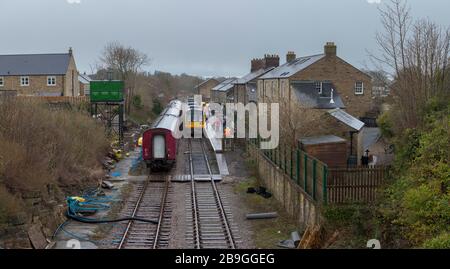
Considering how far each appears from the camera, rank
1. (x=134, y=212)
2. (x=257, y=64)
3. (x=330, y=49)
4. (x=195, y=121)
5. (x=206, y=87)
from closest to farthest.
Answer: (x=134, y=212), (x=330, y=49), (x=195, y=121), (x=257, y=64), (x=206, y=87)

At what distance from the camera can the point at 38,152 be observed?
16172 mm

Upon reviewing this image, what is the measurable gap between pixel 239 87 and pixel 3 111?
3476 centimetres

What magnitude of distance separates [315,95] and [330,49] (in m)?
3.97

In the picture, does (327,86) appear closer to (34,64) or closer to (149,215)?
(149,215)

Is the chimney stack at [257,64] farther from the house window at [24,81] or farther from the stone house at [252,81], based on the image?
the house window at [24,81]

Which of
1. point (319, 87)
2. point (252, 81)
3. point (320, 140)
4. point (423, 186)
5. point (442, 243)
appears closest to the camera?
point (442, 243)

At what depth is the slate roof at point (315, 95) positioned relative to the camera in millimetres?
28930

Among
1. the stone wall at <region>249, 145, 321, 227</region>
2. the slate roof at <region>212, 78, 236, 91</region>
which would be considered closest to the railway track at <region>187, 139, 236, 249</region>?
the stone wall at <region>249, 145, 321, 227</region>

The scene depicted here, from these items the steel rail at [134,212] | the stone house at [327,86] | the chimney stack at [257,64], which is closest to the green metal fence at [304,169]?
the steel rail at [134,212]

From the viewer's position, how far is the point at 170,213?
54.6 ft

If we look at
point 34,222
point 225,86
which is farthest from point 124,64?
point 34,222

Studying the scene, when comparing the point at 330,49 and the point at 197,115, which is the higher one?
the point at 330,49
